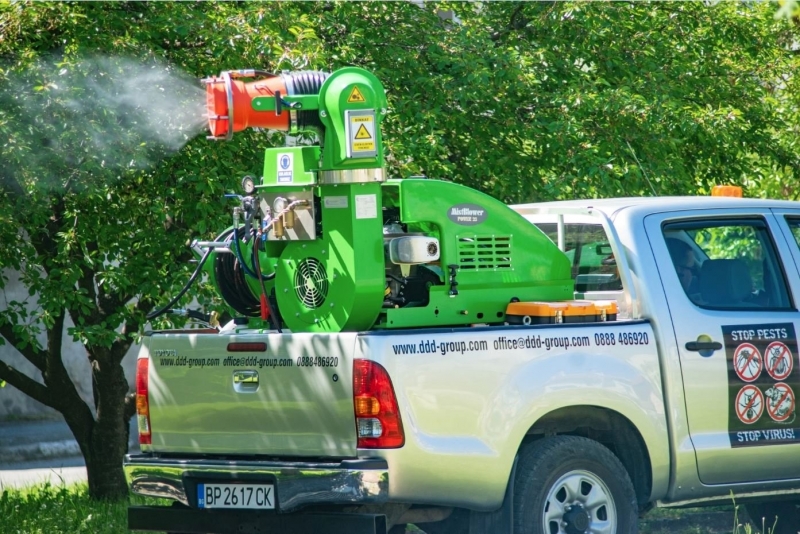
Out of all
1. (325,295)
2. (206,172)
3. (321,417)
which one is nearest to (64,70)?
(206,172)

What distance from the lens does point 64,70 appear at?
7.07m

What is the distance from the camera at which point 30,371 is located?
15086 millimetres

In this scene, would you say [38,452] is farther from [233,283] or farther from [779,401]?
[779,401]

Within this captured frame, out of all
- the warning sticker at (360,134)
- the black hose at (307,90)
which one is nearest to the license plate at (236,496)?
the warning sticker at (360,134)

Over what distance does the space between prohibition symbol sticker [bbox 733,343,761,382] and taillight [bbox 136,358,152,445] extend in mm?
2802

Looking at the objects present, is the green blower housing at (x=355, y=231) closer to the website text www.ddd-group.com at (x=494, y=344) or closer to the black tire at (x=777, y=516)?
the website text www.ddd-group.com at (x=494, y=344)

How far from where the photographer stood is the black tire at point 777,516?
23.0ft

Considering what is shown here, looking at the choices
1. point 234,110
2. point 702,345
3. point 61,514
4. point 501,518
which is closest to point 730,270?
point 702,345

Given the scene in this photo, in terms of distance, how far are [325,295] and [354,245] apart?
0.32 meters

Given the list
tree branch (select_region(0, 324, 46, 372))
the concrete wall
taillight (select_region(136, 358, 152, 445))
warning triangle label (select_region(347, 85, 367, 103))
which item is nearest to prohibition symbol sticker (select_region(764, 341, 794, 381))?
warning triangle label (select_region(347, 85, 367, 103))

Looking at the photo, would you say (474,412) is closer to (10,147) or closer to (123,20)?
(10,147)

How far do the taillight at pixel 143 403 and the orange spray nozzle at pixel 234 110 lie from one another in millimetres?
1176

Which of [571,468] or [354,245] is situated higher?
[354,245]

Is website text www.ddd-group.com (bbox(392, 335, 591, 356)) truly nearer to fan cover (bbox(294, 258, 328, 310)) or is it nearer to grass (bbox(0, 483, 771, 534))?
fan cover (bbox(294, 258, 328, 310))
